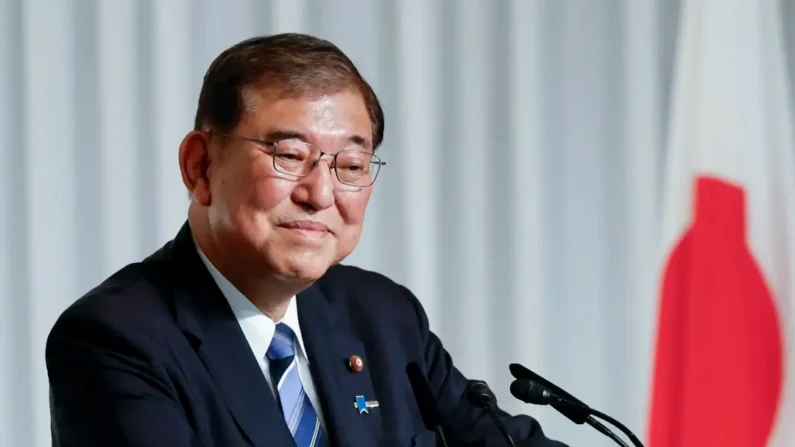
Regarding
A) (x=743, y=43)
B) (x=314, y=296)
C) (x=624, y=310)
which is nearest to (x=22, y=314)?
→ (x=314, y=296)

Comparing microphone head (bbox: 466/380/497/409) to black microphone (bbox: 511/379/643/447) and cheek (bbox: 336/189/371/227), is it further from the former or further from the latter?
cheek (bbox: 336/189/371/227)

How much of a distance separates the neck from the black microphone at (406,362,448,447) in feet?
0.91

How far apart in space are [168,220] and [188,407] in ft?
4.56

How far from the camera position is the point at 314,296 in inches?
77.7

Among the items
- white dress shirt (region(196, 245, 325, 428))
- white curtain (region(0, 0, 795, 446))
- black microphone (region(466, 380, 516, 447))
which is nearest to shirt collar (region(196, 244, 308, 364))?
white dress shirt (region(196, 245, 325, 428))

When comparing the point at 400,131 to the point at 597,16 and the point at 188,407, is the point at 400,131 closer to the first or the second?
the point at 597,16

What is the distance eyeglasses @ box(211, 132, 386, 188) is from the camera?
5.30 feet

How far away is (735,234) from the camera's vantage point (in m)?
2.93

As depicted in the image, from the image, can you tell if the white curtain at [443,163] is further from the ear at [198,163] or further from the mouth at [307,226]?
the mouth at [307,226]

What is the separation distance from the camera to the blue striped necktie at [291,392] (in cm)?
170

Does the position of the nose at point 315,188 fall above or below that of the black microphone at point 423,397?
above

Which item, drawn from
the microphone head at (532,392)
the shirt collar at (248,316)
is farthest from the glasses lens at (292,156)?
the microphone head at (532,392)

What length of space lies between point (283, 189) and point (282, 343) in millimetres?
326

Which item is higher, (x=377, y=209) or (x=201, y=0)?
(x=201, y=0)
